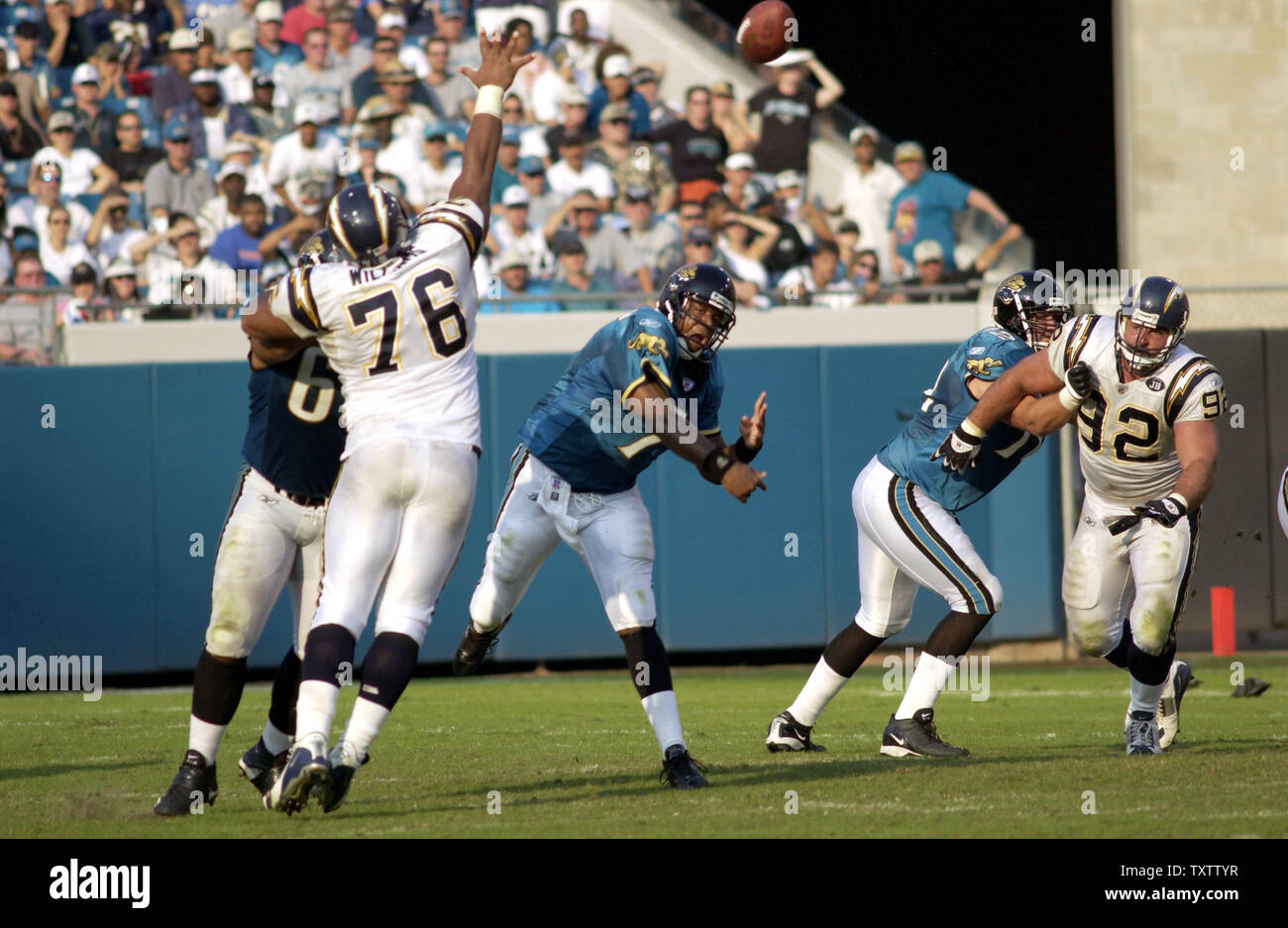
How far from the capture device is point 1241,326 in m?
12.0

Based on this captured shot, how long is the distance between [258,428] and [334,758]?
4.05 ft

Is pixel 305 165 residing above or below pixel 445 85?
below

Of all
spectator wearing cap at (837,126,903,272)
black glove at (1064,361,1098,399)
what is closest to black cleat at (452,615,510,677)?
black glove at (1064,361,1098,399)

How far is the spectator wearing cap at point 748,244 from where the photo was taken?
41.6 ft

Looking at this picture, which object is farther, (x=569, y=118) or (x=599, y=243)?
(x=569, y=118)

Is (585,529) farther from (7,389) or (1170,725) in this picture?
(7,389)

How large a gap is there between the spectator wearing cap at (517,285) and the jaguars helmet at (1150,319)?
5.95m

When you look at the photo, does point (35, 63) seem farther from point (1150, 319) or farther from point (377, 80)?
point (1150, 319)

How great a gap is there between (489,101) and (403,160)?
297 inches

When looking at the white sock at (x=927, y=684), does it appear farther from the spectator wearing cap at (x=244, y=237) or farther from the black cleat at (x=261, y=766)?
the spectator wearing cap at (x=244, y=237)

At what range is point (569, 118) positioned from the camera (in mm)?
13703

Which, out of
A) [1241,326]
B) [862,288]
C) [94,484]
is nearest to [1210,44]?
[1241,326]

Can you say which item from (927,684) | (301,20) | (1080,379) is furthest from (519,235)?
(1080,379)

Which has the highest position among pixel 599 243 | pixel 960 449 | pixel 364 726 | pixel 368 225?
pixel 599 243
